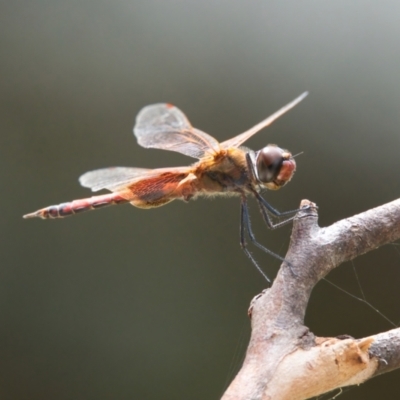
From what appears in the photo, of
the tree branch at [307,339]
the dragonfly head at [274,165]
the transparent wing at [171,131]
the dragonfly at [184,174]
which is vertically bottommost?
the tree branch at [307,339]

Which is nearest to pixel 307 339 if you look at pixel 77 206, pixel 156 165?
pixel 77 206

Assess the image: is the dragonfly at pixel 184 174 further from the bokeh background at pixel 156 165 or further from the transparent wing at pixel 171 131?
the bokeh background at pixel 156 165

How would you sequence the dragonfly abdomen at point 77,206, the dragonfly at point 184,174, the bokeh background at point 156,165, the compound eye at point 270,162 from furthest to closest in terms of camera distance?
1. the bokeh background at point 156,165
2. the dragonfly abdomen at point 77,206
3. the dragonfly at point 184,174
4. the compound eye at point 270,162

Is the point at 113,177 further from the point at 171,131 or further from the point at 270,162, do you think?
the point at 270,162

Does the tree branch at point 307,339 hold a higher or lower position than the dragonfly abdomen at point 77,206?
lower

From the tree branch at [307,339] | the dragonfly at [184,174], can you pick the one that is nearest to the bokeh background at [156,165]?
the dragonfly at [184,174]

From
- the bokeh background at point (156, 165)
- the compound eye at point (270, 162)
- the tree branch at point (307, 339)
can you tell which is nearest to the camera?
the tree branch at point (307, 339)
